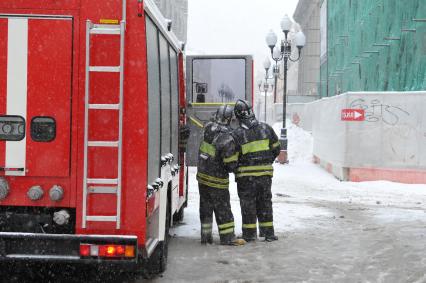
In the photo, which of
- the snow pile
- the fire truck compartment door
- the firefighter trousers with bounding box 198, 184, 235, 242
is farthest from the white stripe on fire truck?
the snow pile

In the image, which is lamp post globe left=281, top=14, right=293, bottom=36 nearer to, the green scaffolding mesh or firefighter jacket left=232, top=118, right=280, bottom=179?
the green scaffolding mesh

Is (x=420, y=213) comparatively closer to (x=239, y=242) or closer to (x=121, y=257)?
(x=239, y=242)

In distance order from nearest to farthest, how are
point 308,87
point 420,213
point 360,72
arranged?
point 420,213 < point 360,72 < point 308,87

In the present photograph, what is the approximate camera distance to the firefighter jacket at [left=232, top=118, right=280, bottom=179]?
8.39 m

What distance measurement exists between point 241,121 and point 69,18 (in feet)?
12.7

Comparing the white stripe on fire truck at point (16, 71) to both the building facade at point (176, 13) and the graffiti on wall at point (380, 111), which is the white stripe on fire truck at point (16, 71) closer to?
the graffiti on wall at point (380, 111)

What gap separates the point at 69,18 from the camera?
4.96 m

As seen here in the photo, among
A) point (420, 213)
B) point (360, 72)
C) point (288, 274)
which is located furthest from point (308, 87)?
point (288, 274)

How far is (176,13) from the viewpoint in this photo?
58.7 metres

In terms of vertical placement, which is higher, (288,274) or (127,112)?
(127,112)

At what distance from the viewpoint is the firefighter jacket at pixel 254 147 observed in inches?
330

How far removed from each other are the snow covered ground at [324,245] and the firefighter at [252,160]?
50 cm

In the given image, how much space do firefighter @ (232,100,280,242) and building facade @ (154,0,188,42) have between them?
3967 centimetres

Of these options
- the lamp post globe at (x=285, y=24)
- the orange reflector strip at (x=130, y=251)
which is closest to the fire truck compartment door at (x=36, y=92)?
the orange reflector strip at (x=130, y=251)
